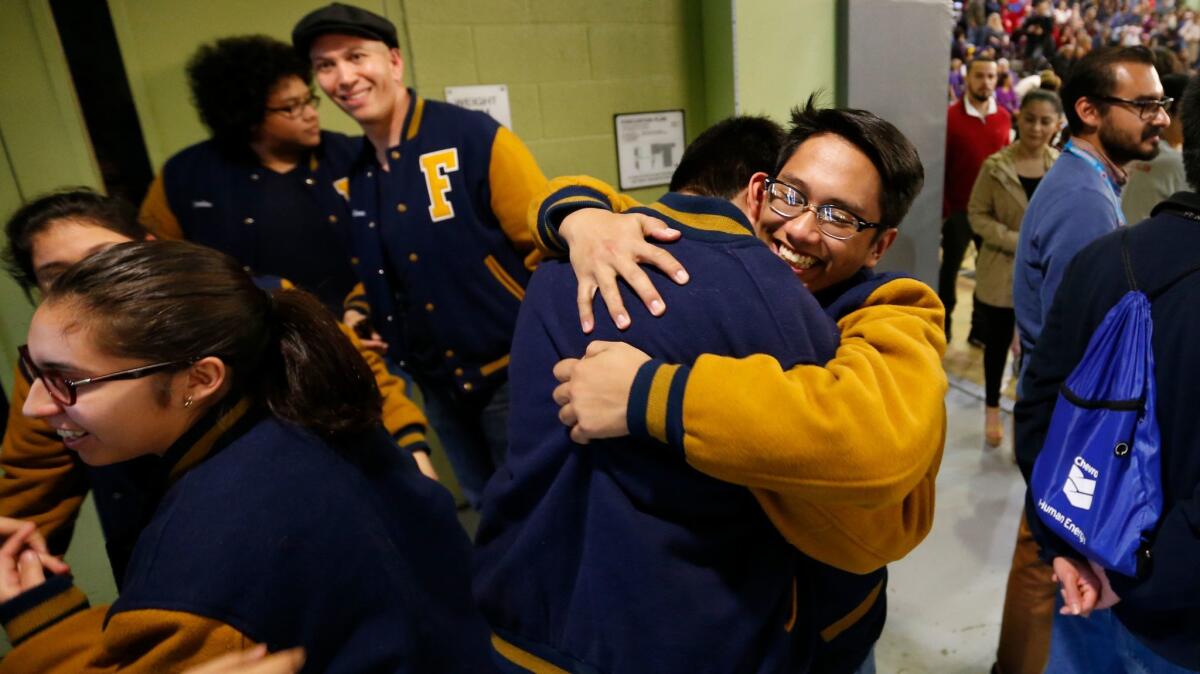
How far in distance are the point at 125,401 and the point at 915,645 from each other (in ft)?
7.36

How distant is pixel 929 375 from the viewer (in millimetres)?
775

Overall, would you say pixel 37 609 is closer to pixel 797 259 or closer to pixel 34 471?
pixel 34 471

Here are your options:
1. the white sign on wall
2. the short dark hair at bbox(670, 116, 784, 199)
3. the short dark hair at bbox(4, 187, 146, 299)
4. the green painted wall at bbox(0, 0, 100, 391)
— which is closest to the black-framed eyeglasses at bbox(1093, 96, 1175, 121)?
the short dark hair at bbox(670, 116, 784, 199)

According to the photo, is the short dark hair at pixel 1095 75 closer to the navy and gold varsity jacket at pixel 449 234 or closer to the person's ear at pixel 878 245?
the person's ear at pixel 878 245

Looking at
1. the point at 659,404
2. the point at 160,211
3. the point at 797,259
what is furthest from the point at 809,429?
the point at 160,211

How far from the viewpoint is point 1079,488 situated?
44.1 inches

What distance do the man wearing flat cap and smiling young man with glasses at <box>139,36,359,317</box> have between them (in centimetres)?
22

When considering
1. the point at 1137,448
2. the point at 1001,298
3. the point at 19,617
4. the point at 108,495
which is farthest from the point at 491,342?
the point at 1001,298

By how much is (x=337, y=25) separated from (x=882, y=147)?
1.56 meters

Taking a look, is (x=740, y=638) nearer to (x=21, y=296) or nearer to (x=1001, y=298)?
(x=21, y=296)

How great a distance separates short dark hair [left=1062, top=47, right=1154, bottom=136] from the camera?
193 cm

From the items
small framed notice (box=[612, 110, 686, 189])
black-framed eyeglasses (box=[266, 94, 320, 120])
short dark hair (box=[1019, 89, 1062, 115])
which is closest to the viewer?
black-framed eyeglasses (box=[266, 94, 320, 120])

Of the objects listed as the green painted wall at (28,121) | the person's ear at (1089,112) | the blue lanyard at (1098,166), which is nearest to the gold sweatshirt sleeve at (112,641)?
the green painted wall at (28,121)

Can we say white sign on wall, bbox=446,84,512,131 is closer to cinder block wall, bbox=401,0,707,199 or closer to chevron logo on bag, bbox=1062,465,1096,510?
cinder block wall, bbox=401,0,707,199
